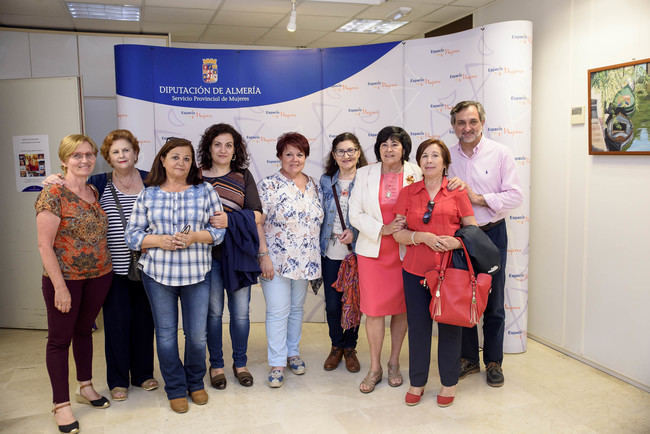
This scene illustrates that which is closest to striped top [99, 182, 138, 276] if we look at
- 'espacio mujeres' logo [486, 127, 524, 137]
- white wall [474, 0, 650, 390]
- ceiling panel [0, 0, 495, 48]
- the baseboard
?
ceiling panel [0, 0, 495, 48]

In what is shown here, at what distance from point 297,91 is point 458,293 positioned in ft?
8.29

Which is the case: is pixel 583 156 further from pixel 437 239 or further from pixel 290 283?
pixel 290 283

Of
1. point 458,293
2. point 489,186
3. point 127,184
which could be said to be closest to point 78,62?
point 127,184

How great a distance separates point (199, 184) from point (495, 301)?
6.58 ft

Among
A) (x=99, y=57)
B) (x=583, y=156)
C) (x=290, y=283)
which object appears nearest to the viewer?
(x=290, y=283)

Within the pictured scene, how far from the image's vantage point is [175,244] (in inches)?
110

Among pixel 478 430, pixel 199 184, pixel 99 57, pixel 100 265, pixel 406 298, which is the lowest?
pixel 478 430

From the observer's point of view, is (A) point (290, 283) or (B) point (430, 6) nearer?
(A) point (290, 283)

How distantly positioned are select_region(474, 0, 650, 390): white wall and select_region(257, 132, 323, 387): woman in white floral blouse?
6.15 feet

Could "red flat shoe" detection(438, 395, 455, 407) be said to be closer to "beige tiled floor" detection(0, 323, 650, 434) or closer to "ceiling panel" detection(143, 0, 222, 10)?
"beige tiled floor" detection(0, 323, 650, 434)

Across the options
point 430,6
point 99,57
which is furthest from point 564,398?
point 99,57

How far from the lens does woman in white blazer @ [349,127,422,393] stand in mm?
3150

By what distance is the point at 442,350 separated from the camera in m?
3.06

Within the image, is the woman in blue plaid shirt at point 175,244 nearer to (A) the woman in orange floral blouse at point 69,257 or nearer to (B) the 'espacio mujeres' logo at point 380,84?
(A) the woman in orange floral blouse at point 69,257
